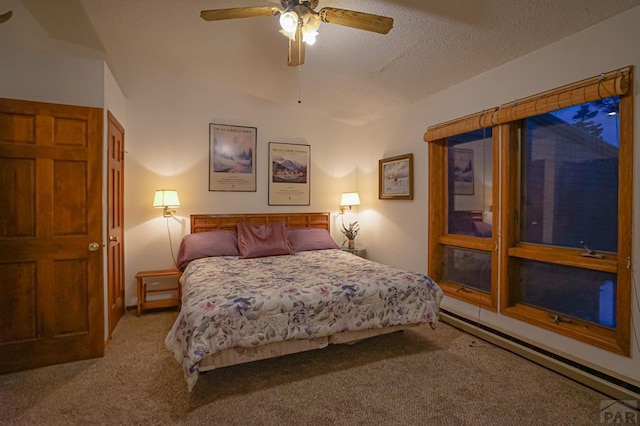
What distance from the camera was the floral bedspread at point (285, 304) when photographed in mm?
2053

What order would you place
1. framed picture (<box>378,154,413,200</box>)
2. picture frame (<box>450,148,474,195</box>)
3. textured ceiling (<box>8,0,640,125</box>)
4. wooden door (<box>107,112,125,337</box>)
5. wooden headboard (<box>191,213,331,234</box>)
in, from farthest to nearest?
wooden headboard (<box>191,213,331,234</box>)
framed picture (<box>378,154,413,200</box>)
picture frame (<box>450,148,474,195</box>)
wooden door (<box>107,112,125,337</box>)
textured ceiling (<box>8,0,640,125</box>)

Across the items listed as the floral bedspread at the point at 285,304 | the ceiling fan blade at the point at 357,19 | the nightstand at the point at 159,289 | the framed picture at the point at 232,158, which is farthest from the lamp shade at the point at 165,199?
the ceiling fan blade at the point at 357,19

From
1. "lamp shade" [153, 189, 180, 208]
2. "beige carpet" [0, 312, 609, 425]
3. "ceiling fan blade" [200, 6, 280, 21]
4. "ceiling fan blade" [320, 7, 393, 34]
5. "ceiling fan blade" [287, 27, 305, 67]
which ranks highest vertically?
"ceiling fan blade" [200, 6, 280, 21]

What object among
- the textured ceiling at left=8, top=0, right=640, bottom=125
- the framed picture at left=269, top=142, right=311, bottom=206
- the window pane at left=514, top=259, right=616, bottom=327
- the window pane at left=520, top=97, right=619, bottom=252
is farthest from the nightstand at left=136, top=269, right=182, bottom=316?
the window pane at left=520, top=97, right=619, bottom=252

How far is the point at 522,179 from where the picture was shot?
286 centimetres

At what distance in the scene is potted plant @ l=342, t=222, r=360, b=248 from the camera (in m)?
4.82

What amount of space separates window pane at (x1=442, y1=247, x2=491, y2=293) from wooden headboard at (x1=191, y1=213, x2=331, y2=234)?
6.21 feet

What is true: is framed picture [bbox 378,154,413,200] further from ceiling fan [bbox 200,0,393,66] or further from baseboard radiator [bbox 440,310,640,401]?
ceiling fan [bbox 200,0,393,66]

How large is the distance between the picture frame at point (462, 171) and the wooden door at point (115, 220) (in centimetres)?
360

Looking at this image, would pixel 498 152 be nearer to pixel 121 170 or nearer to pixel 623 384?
pixel 623 384

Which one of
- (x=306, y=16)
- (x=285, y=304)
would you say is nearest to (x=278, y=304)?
(x=285, y=304)

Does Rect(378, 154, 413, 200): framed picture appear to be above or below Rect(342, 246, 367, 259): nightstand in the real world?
above

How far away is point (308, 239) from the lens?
14.0 feet

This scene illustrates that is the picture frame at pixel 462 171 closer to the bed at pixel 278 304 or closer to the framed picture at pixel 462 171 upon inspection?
the framed picture at pixel 462 171
